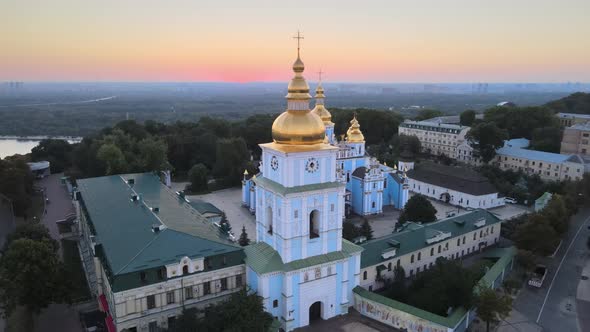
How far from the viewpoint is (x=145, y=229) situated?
2172cm

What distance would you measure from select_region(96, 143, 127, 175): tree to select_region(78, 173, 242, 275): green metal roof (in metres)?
13.6

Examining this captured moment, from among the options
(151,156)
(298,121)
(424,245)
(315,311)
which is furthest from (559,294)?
(151,156)

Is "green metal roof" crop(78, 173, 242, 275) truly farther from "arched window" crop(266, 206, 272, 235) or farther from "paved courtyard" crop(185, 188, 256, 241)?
"paved courtyard" crop(185, 188, 256, 241)

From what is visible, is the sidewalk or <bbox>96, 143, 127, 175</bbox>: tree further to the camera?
<bbox>96, 143, 127, 175</bbox>: tree

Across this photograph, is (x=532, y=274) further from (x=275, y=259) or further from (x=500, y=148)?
(x=500, y=148)

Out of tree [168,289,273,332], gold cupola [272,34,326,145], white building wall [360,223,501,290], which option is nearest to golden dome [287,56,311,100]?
gold cupola [272,34,326,145]

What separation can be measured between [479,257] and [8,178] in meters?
41.1

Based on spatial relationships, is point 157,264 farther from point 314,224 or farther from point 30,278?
point 314,224

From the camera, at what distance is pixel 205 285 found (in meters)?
20.3

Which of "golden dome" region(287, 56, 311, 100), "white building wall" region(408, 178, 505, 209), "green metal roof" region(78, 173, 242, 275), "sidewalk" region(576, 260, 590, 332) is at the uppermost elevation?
"golden dome" region(287, 56, 311, 100)

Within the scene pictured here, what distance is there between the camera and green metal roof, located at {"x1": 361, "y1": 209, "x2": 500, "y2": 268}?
24.8 metres

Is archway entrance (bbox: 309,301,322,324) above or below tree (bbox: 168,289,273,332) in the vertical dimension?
below

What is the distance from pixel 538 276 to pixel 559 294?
2055mm

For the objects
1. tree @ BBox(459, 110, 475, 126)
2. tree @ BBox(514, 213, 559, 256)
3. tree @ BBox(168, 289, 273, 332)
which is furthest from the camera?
tree @ BBox(459, 110, 475, 126)
